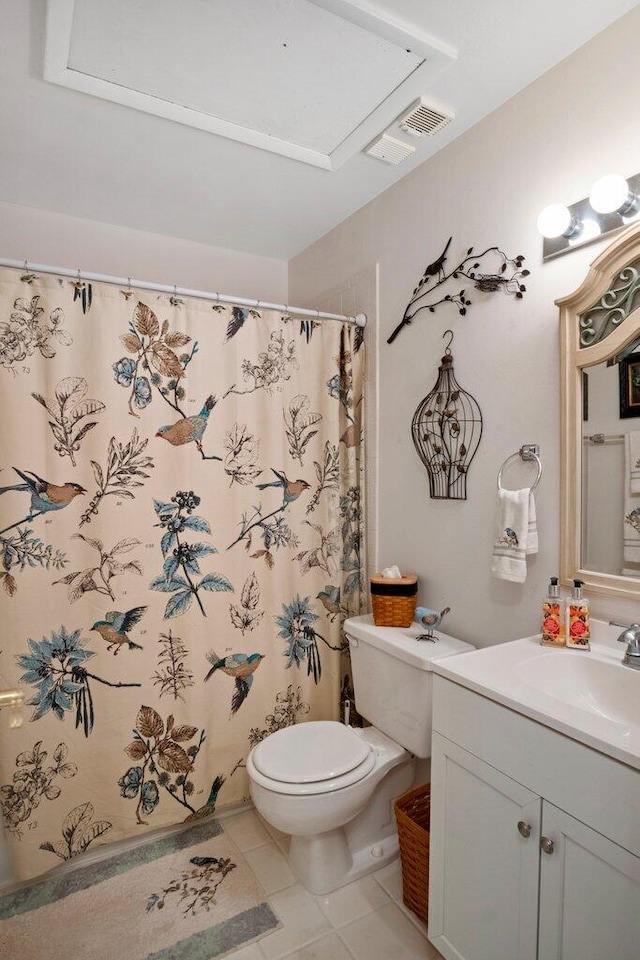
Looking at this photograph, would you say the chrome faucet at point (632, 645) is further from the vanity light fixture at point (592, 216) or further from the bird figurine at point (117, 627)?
the bird figurine at point (117, 627)

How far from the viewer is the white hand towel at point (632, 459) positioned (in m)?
1.28

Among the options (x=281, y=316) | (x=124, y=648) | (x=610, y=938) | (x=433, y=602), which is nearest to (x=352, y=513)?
(x=433, y=602)

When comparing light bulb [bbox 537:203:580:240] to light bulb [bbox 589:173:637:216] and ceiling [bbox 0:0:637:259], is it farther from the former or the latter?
ceiling [bbox 0:0:637:259]

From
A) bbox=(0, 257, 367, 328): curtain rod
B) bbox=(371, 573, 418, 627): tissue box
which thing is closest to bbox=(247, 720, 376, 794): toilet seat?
bbox=(371, 573, 418, 627): tissue box

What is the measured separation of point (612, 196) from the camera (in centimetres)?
122

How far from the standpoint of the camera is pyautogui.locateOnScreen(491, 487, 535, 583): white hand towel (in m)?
1.46

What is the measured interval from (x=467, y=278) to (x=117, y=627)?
1.67m

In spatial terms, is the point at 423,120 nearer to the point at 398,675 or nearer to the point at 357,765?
the point at 398,675

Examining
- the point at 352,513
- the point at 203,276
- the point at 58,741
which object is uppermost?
the point at 203,276

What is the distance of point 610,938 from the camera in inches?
36.0

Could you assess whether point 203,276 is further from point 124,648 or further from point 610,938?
point 610,938

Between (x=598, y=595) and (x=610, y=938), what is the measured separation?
2.27 ft

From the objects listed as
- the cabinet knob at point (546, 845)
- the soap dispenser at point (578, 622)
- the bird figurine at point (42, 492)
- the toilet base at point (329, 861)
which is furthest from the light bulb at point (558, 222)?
the toilet base at point (329, 861)

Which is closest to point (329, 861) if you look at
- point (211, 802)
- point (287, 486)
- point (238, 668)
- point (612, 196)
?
point (211, 802)
